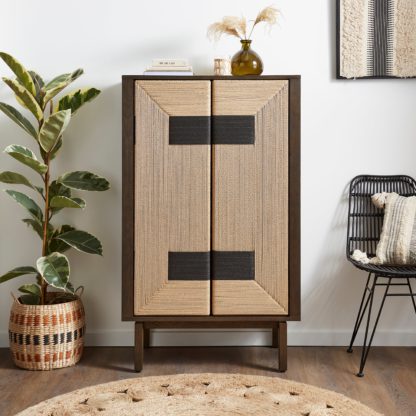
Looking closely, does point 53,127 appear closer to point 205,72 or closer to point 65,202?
point 65,202

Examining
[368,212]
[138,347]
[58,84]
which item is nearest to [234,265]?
[138,347]

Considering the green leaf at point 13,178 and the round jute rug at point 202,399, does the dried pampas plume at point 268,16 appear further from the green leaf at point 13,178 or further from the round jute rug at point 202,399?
the round jute rug at point 202,399

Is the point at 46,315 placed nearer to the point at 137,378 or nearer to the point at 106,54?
the point at 137,378

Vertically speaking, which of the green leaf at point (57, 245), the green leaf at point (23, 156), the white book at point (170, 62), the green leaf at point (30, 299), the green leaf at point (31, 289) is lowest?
the green leaf at point (30, 299)

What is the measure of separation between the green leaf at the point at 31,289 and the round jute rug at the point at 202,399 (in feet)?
2.12

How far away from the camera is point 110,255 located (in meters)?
3.09

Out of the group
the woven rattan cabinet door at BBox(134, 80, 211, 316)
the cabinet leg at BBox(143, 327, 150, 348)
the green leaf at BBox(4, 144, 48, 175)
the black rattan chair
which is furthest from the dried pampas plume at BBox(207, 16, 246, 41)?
the cabinet leg at BBox(143, 327, 150, 348)

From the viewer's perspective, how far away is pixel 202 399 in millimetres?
2309

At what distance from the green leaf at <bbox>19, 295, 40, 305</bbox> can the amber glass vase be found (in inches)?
56.6

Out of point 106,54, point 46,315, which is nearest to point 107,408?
point 46,315

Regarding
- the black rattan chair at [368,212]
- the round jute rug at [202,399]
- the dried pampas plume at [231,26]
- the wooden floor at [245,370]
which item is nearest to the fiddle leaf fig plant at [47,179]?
the wooden floor at [245,370]

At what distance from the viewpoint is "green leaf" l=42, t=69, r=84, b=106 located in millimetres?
2738

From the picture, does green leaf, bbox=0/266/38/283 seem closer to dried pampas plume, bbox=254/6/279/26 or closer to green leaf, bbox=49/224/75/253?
green leaf, bbox=49/224/75/253

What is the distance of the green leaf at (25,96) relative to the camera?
2.62 metres
